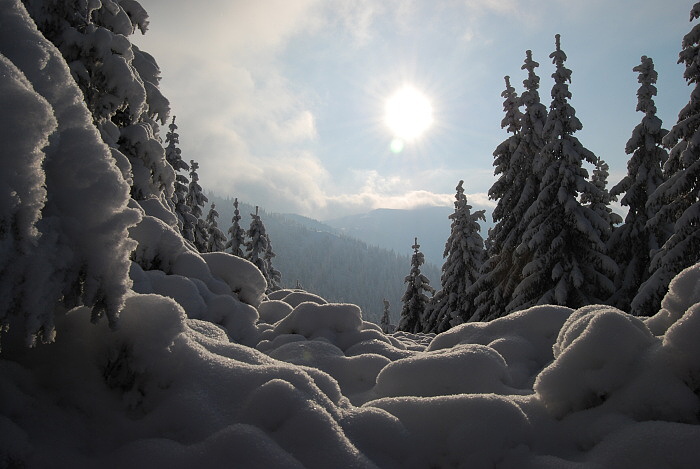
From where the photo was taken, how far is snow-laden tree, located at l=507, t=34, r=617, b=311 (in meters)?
15.9

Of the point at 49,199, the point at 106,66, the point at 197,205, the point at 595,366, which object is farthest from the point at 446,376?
the point at 197,205

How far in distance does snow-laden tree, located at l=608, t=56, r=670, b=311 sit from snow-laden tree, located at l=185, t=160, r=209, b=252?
22.3m

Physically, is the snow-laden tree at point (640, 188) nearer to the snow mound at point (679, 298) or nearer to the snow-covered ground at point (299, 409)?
the snow mound at point (679, 298)

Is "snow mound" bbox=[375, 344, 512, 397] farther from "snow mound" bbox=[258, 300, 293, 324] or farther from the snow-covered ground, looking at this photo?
"snow mound" bbox=[258, 300, 293, 324]

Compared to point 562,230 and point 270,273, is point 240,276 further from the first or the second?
point 270,273

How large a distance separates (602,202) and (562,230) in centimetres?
548

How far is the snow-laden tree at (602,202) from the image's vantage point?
651 inches

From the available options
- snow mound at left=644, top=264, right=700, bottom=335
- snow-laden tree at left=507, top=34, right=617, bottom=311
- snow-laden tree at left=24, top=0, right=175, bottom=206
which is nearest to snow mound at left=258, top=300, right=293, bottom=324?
snow-laden tree at left=24, top=0, right=175, bottom=206

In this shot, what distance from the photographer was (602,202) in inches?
792

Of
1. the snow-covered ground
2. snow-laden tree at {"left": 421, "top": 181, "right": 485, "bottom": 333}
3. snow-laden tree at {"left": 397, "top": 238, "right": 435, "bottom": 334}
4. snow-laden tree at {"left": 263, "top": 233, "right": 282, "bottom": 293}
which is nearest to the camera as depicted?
the snow-covered ground

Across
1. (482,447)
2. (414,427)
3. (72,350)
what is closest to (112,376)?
(72,350)

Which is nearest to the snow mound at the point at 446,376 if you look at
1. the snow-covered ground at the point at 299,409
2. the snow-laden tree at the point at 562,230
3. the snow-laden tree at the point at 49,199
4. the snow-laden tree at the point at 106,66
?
the snow-covered ground at the point at 299,409

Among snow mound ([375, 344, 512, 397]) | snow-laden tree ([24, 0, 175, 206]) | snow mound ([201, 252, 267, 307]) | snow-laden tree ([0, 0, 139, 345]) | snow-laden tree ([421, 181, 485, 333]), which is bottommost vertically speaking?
snow mound ([375, 344, 512, 397])

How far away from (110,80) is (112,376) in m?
7.79
